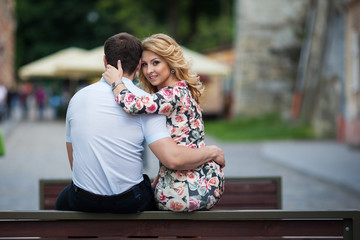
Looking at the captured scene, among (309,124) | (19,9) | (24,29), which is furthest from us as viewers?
(24,29)

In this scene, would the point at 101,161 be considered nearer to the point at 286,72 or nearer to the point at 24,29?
the point at 286,72

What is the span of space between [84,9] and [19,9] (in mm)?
4998

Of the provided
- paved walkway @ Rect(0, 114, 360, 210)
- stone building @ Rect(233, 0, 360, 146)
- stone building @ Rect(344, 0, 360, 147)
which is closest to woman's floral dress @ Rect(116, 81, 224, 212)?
paved walkway @ Rect(0, 114, 360, 210)

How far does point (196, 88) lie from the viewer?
3.48 m

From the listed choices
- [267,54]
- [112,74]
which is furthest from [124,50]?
[267,54]

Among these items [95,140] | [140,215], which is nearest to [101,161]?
[95,140]

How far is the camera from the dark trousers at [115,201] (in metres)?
3.19

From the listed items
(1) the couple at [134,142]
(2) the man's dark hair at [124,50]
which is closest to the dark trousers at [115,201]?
(1) the couple at [134,142]

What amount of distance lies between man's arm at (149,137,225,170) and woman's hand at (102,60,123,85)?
39 cm

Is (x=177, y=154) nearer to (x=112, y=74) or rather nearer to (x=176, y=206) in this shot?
(x=176, y=206)

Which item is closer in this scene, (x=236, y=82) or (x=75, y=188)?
(x=75, y=188)

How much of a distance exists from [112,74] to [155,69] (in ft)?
0.89

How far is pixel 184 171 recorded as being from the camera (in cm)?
327

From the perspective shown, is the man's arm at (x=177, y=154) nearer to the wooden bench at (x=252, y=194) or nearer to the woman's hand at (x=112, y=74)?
the woman's hand at (x=112, y=74)
